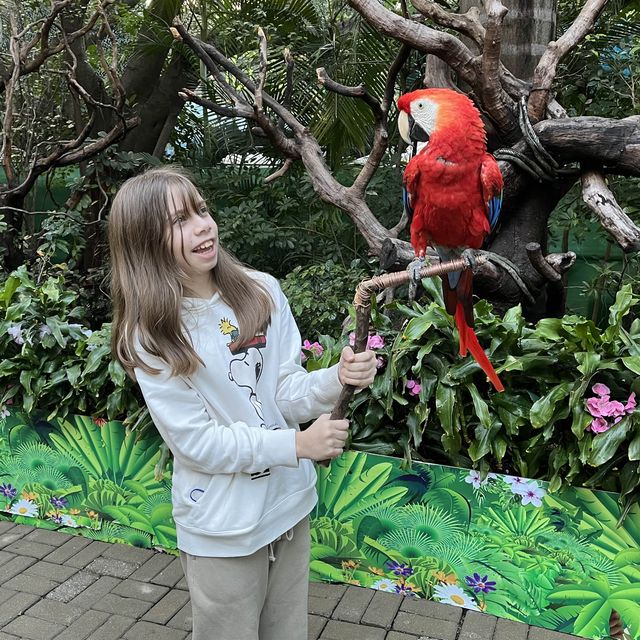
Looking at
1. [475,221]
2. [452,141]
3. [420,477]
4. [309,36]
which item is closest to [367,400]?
[420,477]

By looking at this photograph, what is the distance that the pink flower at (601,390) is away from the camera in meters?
2.10

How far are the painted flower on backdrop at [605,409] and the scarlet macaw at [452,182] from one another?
21.4 inches

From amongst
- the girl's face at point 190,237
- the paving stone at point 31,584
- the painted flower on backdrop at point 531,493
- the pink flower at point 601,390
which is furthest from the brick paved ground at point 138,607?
the girl's face at point 190,237

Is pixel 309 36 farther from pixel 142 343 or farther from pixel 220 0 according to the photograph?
pixel 142 343

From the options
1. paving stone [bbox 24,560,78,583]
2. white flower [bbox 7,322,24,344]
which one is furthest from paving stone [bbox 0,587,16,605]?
white flower [bbox 7,322,24,344]

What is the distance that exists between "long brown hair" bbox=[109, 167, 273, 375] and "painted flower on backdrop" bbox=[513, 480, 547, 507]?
3.93ft

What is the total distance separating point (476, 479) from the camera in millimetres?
2250

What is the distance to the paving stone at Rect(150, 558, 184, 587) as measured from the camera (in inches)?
101

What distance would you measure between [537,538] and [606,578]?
243mm

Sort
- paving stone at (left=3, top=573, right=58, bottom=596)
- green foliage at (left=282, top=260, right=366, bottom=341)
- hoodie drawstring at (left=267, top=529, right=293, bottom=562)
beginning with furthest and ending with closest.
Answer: green foliage at (left=282, top=260, right=366, bottom=341) → paving stone at (left=3, top=573, right=58, bottom=596) → hoodie drawstring at (left=267, top=529, right=293, bottom=562)

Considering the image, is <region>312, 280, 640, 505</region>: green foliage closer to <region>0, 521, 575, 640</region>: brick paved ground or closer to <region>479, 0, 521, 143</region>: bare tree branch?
<region>0, 521, 575, 640</region>: brick paved ground

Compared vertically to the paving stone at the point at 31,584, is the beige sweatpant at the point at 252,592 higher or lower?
higher

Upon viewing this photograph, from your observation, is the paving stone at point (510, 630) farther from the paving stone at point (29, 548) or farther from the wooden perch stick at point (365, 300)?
the paving stone at point (29, 548)

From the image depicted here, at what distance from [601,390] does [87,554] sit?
7.14 ft
